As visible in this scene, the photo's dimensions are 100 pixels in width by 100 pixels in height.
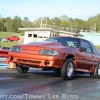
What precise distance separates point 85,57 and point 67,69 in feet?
4.60

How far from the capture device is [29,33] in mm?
48688

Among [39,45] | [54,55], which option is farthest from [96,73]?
[39,45]

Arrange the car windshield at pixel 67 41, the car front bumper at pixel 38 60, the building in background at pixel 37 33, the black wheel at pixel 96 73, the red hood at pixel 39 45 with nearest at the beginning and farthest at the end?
the car front bumper at pixel 38 60 < the red hood at pixel 39 45 < the car windshield at pixel 67 41 < the black wheel at pixel 96 73 < the building in background at pixel 37 33

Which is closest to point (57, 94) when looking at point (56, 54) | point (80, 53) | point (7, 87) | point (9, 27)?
point (7, 87)

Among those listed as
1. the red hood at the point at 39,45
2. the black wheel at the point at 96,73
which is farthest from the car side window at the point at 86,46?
the red hood at the point at 39,45

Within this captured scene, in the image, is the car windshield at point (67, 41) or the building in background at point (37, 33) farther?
the building in background at point (37, 33)

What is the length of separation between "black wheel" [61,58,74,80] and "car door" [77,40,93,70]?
59 centimetres

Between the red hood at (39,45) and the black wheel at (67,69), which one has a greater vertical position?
the red hood at (39,45)

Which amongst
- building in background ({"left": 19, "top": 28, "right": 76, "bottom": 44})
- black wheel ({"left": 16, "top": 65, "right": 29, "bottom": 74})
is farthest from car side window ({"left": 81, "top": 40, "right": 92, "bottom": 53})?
building in background ({"left": 19, "top": 28, "right": 76, "bottom": 44})

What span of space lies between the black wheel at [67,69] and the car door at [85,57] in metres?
0.59

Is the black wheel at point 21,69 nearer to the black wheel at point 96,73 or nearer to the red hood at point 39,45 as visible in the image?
the red hood at point 39,45

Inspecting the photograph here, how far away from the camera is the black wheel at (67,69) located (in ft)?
29.8

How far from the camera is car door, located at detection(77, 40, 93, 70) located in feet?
33.1

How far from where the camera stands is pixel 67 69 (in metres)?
9.26
